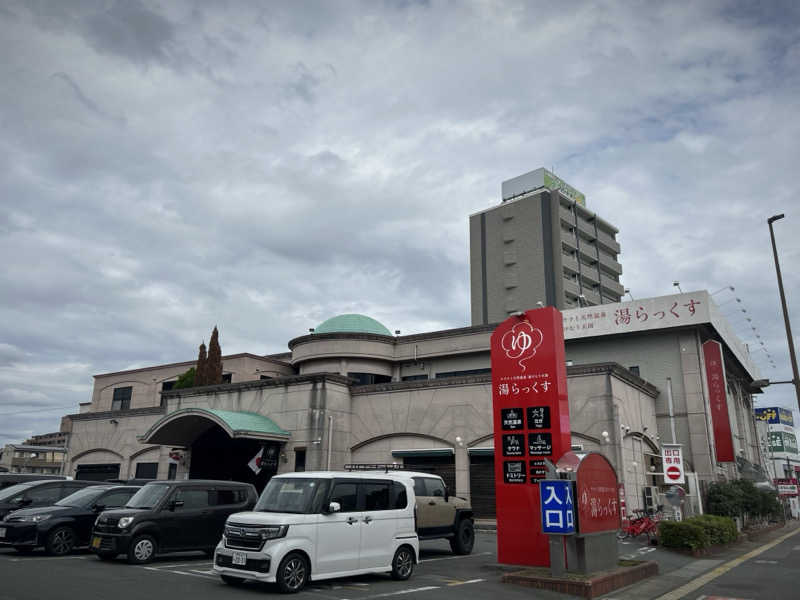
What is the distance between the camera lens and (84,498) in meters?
15.6

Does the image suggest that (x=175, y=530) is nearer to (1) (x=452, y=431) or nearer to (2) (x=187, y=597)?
(2) (x=187, y=597)

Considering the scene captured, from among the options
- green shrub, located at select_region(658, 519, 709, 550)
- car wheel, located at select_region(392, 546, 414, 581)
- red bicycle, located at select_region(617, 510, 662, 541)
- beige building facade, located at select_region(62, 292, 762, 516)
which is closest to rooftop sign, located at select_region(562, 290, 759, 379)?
beige building facade, located at select_region(62, 292, 762, 516)

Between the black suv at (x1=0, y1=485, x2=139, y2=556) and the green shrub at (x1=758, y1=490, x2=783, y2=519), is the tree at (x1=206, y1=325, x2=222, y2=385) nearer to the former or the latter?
the black suv at (x1=0, y1=485, x2=139, y2=556)

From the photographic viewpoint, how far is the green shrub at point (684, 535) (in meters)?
18.3

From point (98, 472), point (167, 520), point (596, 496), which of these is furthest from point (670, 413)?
point (98, 472)

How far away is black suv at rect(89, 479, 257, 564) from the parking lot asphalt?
37 centimetres

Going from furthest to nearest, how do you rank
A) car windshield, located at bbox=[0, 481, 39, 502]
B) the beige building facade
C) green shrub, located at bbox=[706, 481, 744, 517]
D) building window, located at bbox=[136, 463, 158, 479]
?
1. building window, located at bbox=[136, 463, 158, 479]
2. the beige building facade
3. green shrub, located at bbox=[706, 481, 744, 517]
4. car windshield, located at bbox=[0, 481, 39, 502]

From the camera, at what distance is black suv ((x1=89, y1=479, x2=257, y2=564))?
520 inches

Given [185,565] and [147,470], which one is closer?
[185,565]

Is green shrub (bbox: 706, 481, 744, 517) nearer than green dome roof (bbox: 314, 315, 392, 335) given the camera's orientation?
Yes

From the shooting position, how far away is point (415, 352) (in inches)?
1490

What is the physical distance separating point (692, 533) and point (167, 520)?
48.1ft

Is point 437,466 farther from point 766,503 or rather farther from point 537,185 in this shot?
point 537,185

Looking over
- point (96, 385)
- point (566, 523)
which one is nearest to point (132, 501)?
point (566, 523)
